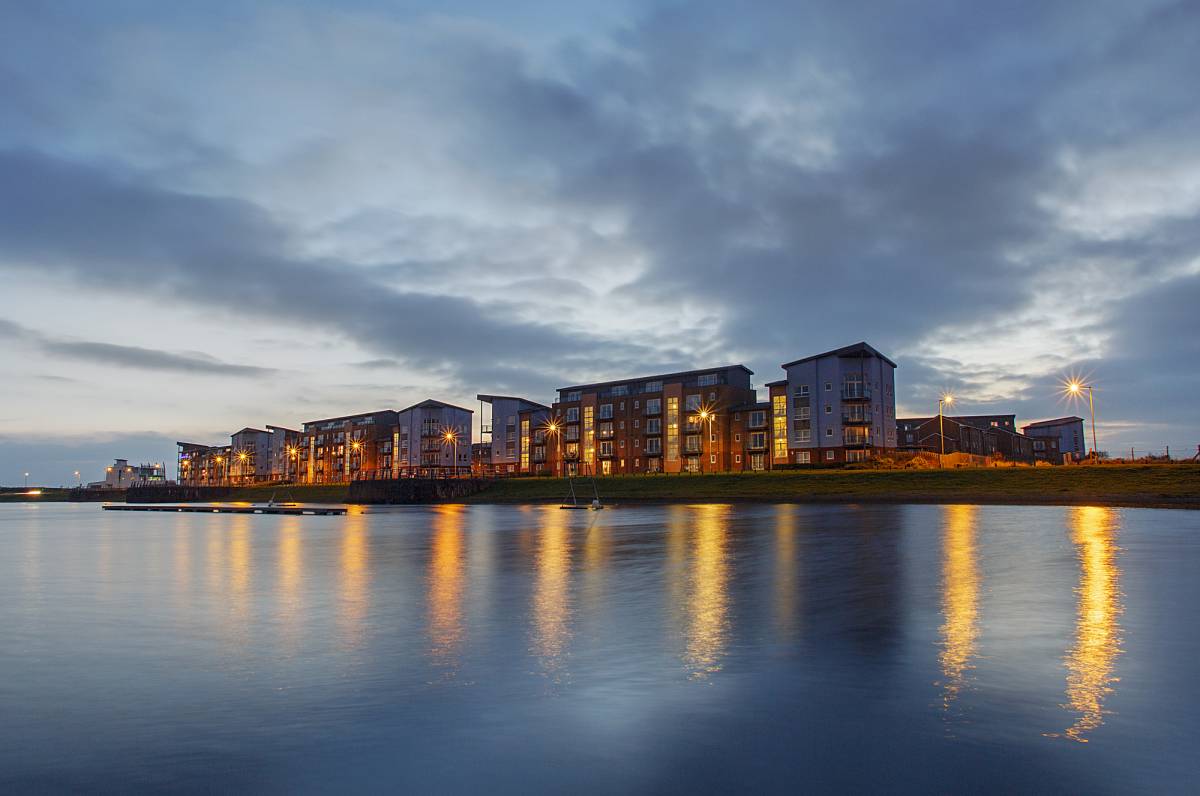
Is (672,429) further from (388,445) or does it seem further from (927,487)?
(388,445)

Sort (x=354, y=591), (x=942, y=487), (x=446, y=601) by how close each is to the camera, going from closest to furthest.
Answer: (x=446, y=601) → (x=354, y=591) → (x=942, y=487)

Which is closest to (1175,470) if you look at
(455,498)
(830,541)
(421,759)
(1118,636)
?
(830,541)

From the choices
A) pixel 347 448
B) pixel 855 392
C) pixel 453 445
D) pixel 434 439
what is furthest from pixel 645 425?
pixel 347 448

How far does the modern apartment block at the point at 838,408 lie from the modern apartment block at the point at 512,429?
169 ft

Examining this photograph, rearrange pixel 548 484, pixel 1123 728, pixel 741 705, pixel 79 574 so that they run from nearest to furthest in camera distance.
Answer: pixel 1123 728, pixel 741 705, pixel 79 574, pixel 548 484

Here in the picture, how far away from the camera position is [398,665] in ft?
43.7

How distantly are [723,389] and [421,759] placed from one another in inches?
4423

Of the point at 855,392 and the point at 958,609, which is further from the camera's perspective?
the point at 855,392

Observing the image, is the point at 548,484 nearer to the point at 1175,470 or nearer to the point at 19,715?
the point at 1175,470

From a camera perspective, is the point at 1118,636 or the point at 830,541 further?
the point at 830,541

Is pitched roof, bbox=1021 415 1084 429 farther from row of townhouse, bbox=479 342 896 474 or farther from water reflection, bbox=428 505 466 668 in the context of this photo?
water reflection, bbox=428 505 466 668

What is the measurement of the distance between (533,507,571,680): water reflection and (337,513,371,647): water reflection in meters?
3.84

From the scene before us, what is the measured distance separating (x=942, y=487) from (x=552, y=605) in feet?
203

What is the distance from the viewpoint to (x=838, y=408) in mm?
103062
